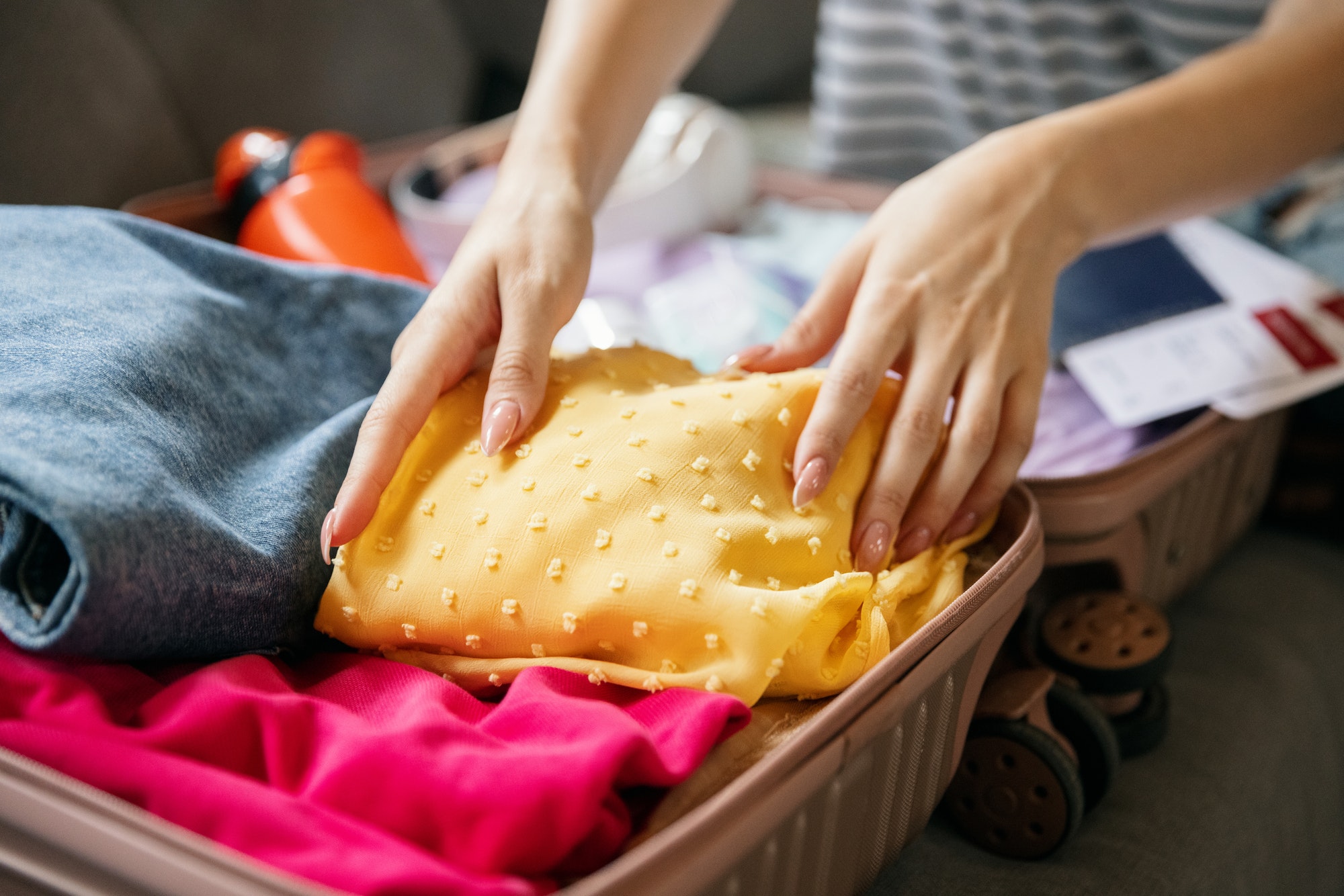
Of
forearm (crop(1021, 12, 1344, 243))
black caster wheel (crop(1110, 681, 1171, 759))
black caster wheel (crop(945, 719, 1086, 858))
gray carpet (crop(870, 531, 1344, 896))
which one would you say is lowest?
gray carpet (crop(870, 531, 1344, 896))

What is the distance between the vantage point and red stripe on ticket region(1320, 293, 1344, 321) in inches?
29.5

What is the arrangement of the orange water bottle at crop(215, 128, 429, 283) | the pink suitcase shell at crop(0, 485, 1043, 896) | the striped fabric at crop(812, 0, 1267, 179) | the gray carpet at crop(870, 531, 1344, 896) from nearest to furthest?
the pink suitcase shell at crop(0, 485, 1043, 896) → the gray carpet at crop(870, 531, 1344, 896) → the orange water bottle at crop(215, 128, 429, 283) → the striped fabric at crop(812, 0, 1267, 179)

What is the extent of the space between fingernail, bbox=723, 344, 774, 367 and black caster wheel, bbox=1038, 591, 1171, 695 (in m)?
0.25

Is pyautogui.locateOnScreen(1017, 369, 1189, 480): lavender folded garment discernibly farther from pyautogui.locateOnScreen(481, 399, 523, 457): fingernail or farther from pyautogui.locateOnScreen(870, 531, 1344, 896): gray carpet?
pyautogui.locateOnScreen(481, 399, 523, 457): fingernail

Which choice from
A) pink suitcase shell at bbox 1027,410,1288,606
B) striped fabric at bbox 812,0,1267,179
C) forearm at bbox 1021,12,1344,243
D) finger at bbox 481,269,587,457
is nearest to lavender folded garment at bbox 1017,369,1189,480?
pink suitcase shell at bbox 1027,410,1288,606

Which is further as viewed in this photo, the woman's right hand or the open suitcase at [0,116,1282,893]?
the woman's right hand

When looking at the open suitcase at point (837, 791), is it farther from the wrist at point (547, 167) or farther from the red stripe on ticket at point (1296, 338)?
the wrist at point (547, 167)

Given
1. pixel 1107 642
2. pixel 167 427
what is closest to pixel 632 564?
pixel 167 427

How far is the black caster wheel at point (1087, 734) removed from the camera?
1.71 feet

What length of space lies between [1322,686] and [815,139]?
86 cm

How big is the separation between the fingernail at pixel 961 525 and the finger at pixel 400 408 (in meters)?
0.28

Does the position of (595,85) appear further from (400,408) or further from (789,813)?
(789,813)

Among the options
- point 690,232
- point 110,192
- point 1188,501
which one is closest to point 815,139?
point 690,232

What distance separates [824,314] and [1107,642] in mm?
264
